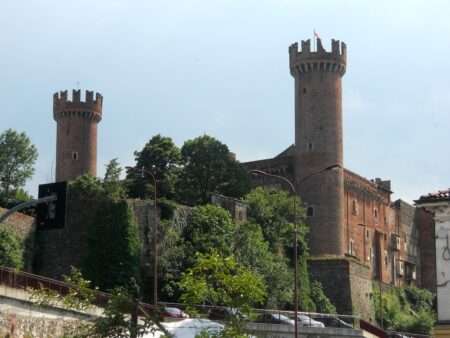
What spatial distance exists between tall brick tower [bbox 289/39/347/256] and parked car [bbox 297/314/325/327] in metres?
30.9

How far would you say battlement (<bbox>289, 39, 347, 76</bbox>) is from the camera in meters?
87.1

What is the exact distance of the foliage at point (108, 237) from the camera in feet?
186

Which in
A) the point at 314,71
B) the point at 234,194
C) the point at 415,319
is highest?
the point at 314,71

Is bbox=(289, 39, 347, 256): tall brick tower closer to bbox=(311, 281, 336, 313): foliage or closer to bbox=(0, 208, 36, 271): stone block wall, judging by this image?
bbox=(311, 281, 336, 313): foliage

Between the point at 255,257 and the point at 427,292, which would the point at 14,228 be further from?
the point at 427,292

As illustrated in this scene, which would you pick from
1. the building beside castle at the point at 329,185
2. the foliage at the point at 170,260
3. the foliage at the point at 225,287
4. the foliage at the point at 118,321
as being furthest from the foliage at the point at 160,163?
the foliage at the point at 118,321

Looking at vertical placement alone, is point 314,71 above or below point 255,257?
above

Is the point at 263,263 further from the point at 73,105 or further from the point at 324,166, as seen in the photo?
the point at 73,105

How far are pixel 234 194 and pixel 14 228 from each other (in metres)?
24.8

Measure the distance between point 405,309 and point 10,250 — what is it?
43.2m

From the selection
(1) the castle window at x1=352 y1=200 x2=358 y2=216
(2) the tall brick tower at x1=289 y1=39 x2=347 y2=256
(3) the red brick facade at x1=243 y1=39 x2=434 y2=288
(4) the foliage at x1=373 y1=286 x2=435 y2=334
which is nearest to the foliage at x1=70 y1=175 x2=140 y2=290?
(3) the red brick facade at x1=243 y1=39 x2=434 y2=288

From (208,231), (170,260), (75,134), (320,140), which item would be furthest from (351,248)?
(170,260)

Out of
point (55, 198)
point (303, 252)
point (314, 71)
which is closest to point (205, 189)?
point (303, 252)

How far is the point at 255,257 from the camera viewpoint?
63656mm
